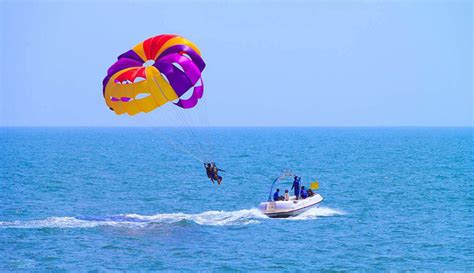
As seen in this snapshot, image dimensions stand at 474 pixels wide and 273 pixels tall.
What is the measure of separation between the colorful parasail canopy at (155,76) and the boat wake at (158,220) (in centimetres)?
589

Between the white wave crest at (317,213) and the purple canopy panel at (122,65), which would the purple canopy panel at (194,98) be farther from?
the white wave crest at (317,213)

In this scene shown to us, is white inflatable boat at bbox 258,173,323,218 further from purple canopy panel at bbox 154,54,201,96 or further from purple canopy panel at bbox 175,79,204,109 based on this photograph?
purple canopy panel at bbox 154,54,201,96

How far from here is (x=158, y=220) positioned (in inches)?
1308

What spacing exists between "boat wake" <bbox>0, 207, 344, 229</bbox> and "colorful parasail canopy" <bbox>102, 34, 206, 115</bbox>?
5889mm

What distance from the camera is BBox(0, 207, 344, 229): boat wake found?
32031 millimetres

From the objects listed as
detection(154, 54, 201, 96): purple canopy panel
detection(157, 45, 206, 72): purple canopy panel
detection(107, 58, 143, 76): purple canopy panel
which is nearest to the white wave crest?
detection(154, 54, 201, 96): purple canopy panel

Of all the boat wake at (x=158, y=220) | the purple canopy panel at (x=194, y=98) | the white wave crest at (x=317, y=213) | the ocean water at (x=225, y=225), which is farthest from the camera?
the white wave crest at (x=317, y=213)

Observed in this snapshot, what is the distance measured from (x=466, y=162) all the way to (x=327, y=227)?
46.8 m

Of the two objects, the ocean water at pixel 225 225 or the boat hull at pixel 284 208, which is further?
the boat hull at pixel 284 208

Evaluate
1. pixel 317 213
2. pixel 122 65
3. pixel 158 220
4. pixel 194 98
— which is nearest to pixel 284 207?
pixel 317 213

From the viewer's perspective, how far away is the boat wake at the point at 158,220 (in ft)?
105

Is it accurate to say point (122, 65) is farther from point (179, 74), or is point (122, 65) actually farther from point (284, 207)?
point (284, 207)

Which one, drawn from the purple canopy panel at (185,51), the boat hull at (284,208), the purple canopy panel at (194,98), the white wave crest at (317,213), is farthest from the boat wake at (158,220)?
the purple canopy panel at (185,51)

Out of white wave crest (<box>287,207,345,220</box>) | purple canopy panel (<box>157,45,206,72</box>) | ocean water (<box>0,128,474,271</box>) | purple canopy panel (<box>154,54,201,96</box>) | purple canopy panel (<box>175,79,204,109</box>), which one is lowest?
ocean water (<box>0,128,474,271</box>)
